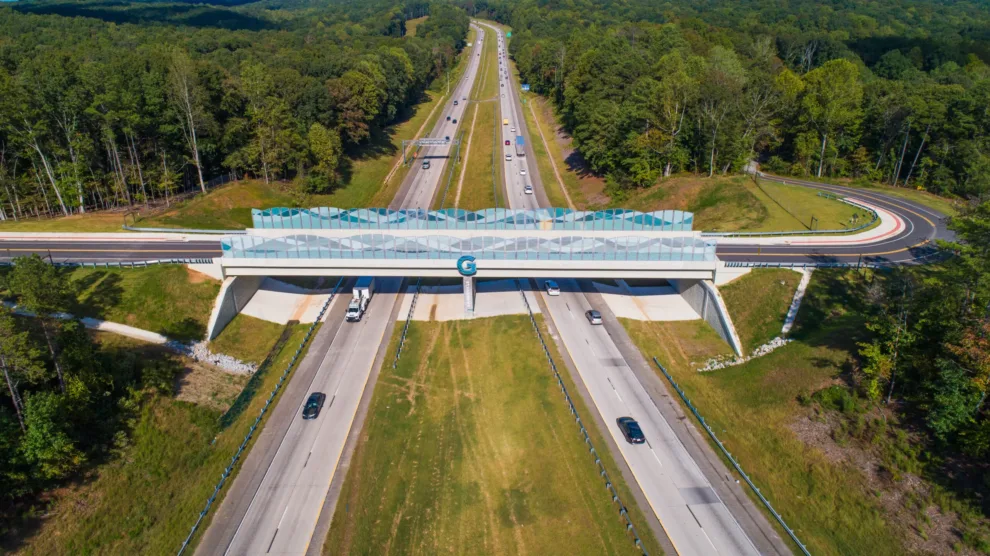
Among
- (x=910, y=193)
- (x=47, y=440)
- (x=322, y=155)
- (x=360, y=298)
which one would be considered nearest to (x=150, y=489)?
→ (x=47, y=440)

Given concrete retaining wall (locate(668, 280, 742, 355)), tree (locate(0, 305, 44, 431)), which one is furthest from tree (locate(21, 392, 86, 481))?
concrete retaining wall (locate(668, 280, 742, 355))

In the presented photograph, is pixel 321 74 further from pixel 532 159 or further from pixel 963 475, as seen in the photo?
pixel 963 475

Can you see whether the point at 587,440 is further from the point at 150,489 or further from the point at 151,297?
the point at 151,297

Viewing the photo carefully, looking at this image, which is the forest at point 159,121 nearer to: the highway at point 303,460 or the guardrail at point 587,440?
the highway at point 303,460

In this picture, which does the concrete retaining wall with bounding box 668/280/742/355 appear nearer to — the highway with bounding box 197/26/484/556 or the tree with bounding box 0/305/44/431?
the highway with bounding box 197/26/484/556

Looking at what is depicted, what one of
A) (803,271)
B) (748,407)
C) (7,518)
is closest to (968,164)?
(803,271)

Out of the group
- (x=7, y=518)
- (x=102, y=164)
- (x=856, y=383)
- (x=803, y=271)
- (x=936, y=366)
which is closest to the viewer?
(x=7, y=518)
